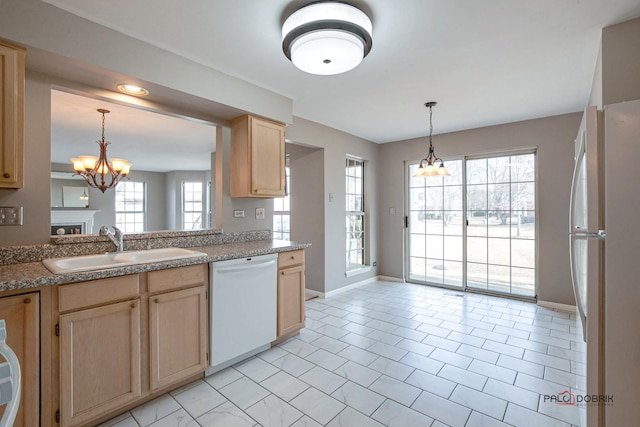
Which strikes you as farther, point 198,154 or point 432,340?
point 198,154

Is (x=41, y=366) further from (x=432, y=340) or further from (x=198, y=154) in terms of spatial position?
(x=198, y=154)

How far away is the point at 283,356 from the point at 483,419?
59.1 inches

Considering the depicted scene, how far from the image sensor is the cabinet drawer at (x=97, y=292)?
1.57m

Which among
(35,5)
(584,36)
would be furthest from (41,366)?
(584,36)

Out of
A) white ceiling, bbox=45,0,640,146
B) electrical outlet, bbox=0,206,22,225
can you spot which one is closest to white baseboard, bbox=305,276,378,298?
white ceiling, bbox=45,0,640,146

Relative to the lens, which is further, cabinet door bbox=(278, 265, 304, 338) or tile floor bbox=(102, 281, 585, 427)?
cabinet door bbox=(278, 265, 304, 338)

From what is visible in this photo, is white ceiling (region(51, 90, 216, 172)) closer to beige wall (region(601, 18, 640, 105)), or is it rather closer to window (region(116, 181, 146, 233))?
window (region(116, 181, 146, 233))

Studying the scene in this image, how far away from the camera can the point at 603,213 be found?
1368 millimetres

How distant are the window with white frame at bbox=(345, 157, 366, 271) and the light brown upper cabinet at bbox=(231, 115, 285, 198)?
1.83m

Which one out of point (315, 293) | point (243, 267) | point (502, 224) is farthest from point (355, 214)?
point (243, 267)

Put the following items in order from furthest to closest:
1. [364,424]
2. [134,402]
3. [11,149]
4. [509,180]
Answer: [509,180]
[134,402]
[364,424]
[11,149]

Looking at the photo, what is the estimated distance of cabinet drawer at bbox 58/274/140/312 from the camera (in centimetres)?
157

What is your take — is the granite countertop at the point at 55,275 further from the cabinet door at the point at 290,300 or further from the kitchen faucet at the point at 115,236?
the cabinet door at the point at 290,300

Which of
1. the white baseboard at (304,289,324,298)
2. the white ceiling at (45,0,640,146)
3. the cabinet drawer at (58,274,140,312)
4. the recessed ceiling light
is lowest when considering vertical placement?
the white baseboard at (304,289,324,298)
